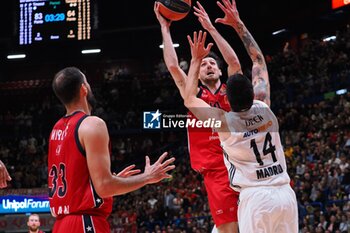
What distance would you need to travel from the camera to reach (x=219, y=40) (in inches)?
236

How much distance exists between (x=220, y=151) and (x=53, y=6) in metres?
9.80

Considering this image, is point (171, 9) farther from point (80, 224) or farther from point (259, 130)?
point (80, 224)

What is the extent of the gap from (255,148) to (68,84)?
1.57 m

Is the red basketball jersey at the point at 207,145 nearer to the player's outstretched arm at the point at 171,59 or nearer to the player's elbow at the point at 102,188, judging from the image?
the player's outstretched arm at the point at 171,59

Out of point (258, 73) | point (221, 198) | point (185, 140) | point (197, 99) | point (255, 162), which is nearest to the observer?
point (255, 162)

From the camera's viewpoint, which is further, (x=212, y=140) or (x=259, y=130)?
(x=212, y=140)

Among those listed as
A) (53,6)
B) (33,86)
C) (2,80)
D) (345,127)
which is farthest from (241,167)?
(2,80)

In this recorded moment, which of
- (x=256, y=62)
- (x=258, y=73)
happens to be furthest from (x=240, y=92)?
(x=256, y=62)

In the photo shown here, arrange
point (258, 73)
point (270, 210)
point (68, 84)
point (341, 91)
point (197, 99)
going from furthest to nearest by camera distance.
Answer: point (341, 91) < point (258, 73) < point (197, 99) < point (270, 210) < point (68, 84)

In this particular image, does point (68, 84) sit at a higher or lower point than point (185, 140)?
higher

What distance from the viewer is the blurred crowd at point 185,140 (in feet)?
48.9

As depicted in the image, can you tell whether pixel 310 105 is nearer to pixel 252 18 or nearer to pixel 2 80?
pixel 252 18

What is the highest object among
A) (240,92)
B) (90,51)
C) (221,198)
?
(90,51)

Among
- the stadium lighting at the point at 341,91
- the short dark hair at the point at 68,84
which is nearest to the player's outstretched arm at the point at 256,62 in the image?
the short dark hair at the point at 68,84
